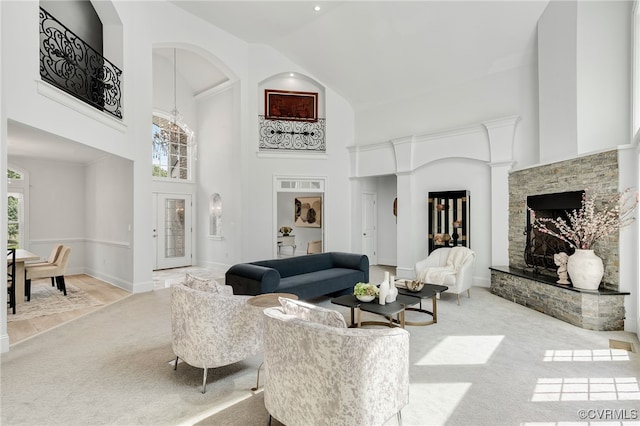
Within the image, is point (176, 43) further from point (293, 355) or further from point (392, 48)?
point (293, 355)

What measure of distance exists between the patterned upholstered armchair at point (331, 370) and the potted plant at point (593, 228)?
3.70m

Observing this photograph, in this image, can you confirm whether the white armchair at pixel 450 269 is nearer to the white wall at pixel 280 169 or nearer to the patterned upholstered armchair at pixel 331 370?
the white wall at pixel 280 169

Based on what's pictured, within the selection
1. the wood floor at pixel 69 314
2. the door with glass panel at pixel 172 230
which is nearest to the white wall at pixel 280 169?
the door with glass panel at pixel 172 230

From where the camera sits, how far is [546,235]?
223 inches


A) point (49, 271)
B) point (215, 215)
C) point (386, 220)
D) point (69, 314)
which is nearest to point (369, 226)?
point (386, 220)

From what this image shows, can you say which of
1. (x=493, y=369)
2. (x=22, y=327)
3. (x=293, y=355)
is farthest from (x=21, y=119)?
(x=493, y=369)

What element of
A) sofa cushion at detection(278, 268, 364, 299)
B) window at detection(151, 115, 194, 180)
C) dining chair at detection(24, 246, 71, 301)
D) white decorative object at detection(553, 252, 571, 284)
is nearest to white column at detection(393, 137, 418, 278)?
sofa cushion at detection(278, 268, 364, 299)

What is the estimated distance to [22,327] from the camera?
14.4 feet

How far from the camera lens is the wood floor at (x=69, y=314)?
165 inches

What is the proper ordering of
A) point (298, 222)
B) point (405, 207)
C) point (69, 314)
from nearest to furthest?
point (69, 314), point (405, 207), point (298, 222)

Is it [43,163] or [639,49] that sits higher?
[639,49]

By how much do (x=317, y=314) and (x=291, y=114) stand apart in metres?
7.73

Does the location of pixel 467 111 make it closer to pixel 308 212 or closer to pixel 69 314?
pixel 308 212

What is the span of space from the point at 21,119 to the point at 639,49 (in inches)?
301
